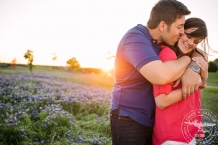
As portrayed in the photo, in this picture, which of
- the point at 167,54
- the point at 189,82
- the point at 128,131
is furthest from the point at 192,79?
the point at 128,131

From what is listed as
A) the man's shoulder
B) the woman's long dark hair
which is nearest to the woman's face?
the woman's long dark hair

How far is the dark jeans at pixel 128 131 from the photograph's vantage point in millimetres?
2154

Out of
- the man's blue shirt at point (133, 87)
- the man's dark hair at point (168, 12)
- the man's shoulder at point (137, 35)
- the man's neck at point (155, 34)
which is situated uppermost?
the man's dark hair at point (168, 12)

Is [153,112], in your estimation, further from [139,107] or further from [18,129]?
[18,129]

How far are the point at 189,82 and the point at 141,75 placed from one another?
0.51 meters

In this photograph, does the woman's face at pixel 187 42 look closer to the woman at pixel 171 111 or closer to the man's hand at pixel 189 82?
the woman at pixel 171 111

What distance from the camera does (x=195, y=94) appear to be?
2068 millimetres

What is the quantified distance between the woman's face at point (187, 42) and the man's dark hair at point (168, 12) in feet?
0.84

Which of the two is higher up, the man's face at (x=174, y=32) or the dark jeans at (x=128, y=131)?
the man's face at (x=174, y=32)

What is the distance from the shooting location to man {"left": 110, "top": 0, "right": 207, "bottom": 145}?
1912 mm

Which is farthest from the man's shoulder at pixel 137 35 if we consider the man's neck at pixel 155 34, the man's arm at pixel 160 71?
the man's arm at pixel 160 71

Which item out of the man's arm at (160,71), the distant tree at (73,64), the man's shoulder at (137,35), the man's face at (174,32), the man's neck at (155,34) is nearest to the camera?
the man's arm at (160,71)

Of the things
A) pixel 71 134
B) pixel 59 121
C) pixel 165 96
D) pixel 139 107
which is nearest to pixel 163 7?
pixel 165 96

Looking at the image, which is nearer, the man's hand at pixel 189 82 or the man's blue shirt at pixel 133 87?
the man's hand at pixel 189 82
